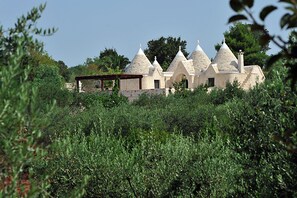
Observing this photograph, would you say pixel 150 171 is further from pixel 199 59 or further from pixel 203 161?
pixel 199 59

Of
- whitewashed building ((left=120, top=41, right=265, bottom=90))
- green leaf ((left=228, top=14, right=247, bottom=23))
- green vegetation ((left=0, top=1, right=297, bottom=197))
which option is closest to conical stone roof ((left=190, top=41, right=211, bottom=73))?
whitewashed building ((left=120, top=41, right=265, bottom=90))

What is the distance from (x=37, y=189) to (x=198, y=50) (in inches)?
2028

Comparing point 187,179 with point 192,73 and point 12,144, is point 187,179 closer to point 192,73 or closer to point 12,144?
point 12,144

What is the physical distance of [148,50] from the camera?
3081 inches

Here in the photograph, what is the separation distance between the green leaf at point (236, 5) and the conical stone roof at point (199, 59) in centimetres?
4952

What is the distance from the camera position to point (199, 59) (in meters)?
53.3

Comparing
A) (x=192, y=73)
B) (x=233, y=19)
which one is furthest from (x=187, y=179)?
(x=192, y=73)

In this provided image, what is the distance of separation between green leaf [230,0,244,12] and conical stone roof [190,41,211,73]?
162 ft

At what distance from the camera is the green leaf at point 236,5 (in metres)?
1.81

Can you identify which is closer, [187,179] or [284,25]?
[284,25]

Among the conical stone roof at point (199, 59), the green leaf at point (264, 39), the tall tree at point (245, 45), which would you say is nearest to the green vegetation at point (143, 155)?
the green leaf at point (264, 39)

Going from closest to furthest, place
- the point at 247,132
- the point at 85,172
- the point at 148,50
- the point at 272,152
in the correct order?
the point at 272,152
the point at 247,132
the point at 85,172
the point at 148,50

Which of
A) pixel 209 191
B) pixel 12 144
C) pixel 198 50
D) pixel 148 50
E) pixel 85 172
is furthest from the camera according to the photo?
pixel 148 50

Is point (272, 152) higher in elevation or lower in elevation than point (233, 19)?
lower
